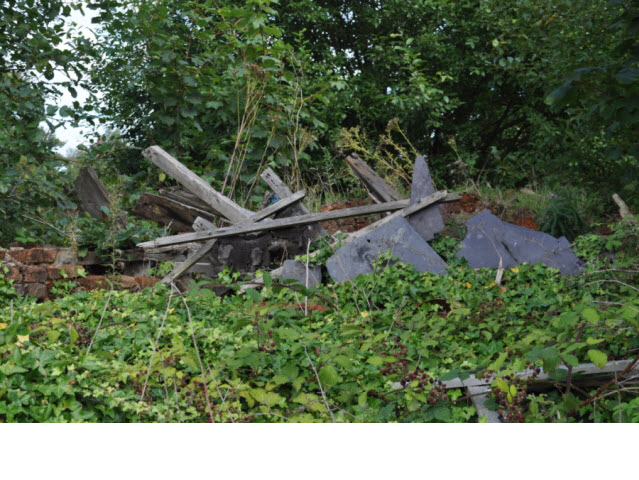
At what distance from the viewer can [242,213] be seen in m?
6.27

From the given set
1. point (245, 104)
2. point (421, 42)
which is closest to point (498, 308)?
point (245, 104)

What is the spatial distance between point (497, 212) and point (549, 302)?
10.5 feet

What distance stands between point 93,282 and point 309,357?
3.32 meters

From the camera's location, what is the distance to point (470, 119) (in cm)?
1154

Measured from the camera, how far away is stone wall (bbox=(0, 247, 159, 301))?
563 cm

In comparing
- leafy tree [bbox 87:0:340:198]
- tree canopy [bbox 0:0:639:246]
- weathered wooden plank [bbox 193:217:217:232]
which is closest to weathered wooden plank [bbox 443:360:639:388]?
tree canopy [bbox 0:0:639:246]

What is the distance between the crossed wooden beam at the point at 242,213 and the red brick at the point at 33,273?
926mm

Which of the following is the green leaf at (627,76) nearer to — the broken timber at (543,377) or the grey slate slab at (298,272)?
the broken timber at (543,377)

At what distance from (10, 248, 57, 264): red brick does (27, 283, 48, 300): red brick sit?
0.99 feet

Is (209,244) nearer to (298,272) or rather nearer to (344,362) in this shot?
(298,272)

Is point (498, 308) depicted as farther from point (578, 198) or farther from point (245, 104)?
point (245, 104)

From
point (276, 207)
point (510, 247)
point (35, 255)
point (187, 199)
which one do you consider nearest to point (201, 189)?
point (187, 199)

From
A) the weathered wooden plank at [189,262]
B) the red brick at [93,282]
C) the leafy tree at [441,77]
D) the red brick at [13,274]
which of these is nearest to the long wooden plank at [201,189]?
the weathered wooden plank at [189,262]

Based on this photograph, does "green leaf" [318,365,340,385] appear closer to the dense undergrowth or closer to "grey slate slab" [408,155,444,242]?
the dense undergrowth
